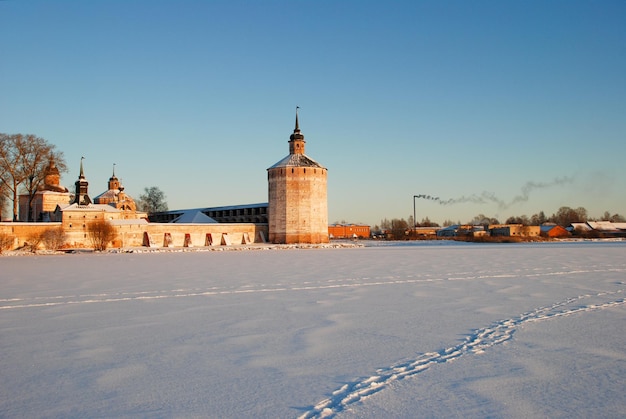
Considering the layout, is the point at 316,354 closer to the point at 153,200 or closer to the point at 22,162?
the point at 22,162

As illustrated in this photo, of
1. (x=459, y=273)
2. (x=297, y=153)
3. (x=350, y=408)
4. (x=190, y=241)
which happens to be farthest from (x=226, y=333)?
(x=297, y=153)

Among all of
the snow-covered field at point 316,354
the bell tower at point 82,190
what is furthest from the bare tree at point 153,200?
the snow-covered field at point 316,354

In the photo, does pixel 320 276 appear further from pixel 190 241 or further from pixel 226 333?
pixel 190 241

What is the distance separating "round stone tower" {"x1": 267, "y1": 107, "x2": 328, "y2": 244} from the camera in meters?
36.3

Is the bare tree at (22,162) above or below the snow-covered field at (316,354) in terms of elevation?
above

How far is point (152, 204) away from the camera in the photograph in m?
56.1

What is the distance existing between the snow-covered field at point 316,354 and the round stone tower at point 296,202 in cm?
2840

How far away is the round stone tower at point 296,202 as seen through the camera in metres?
36.3

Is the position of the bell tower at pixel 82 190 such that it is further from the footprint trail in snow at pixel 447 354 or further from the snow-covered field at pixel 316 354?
the footprint trail in snow at pixel 447 354

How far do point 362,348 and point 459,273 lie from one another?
7.42 metres

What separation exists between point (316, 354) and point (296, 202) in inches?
1276

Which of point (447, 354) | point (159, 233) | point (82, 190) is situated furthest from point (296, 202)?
point (447, 354)

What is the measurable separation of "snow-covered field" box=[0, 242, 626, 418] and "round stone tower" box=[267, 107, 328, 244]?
93.2 ft

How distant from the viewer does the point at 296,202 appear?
120ft
